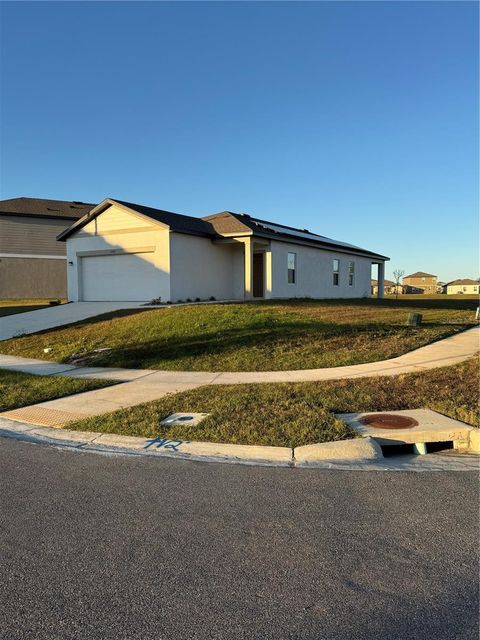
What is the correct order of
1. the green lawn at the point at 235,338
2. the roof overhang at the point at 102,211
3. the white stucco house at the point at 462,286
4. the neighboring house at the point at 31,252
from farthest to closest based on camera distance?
the white stucco house at the point at 462,286 < the neighboring house at the point at 31,252 < the roof overhang at the point at 102,211 < the green lawn at the point at 235,338

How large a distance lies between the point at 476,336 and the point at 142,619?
1266 cm

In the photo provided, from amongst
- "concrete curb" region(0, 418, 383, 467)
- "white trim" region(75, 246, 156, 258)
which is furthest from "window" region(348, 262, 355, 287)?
"concrete curb" region(0, 418, 383, 467)

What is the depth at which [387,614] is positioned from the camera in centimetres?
269

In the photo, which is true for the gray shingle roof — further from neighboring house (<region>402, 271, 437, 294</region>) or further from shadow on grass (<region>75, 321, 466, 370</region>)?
neighboring house (<region>402, 271, 437, 294</region>)

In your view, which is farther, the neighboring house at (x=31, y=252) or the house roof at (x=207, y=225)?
the neighboring house at (x=31, y=252)

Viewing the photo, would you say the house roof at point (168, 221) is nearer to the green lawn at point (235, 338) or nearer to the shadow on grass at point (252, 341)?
the green lawn at point (235, 338)

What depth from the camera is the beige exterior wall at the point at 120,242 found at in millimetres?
21047

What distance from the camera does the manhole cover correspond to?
5.89m

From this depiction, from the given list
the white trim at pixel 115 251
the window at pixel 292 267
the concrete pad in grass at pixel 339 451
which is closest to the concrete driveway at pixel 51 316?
the white trim at pixel 115 251

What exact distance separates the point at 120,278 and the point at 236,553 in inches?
818

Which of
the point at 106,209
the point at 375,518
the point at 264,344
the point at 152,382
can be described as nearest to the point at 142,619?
the point at 375,518

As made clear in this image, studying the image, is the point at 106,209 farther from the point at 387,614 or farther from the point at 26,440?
the point at 387,614

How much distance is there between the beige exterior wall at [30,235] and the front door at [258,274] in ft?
61.8

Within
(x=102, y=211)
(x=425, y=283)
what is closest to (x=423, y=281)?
(x=425, y=283)
